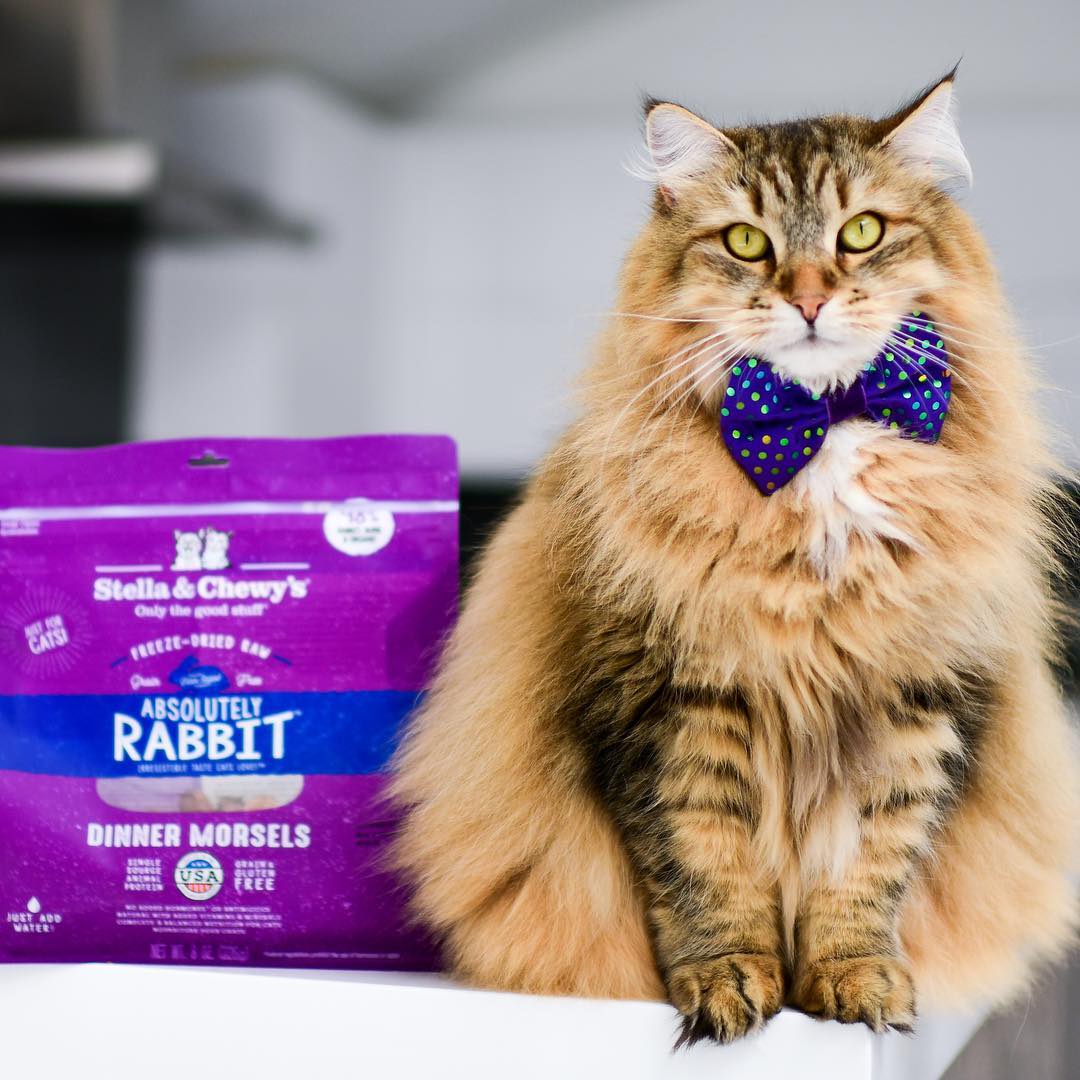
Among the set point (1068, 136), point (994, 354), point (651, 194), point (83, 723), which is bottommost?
point (83, 723)

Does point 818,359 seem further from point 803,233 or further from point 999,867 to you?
point 999,867

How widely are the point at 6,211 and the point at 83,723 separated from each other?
7.24 ft

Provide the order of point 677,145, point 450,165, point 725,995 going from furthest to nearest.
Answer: point 450,165 < point 677,145 < point 725,995

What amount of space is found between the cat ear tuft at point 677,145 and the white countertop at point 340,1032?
0.64m

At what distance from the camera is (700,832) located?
885 millimetres

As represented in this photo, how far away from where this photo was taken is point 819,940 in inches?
35.1

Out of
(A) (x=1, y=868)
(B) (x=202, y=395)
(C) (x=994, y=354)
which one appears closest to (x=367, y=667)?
(A) (x=1, y=868)

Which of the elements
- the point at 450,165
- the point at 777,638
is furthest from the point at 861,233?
the point at 450,165

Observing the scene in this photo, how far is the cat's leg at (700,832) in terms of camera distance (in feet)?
2.88

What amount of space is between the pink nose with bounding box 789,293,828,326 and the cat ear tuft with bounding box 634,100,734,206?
0.17m

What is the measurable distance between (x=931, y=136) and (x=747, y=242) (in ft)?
0.54

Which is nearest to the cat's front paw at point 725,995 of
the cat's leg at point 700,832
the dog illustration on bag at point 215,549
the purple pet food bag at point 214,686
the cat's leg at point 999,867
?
the cat's leg at point 700,832

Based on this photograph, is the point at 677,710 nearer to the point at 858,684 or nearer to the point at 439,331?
the point at 858,684

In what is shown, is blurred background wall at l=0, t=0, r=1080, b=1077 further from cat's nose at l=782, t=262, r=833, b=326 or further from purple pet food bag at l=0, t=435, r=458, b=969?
cat's nose at l=782, t=262, r=833, b=326
